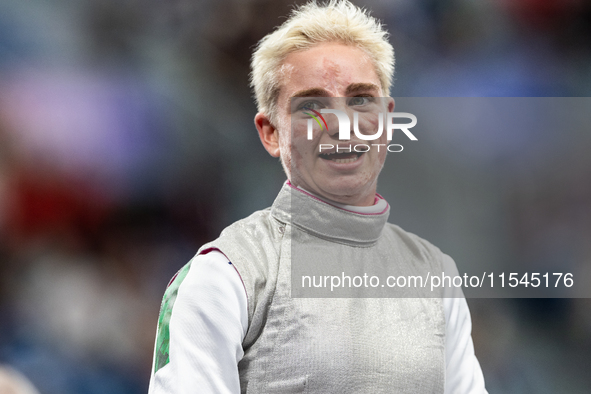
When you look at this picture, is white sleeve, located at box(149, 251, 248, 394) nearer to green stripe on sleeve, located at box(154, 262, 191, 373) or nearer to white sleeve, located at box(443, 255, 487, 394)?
green stripe on sleeve, located at box(154, 262, 191, 373)

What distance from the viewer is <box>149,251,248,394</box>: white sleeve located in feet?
2.59

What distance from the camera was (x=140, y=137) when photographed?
2021 millimetres

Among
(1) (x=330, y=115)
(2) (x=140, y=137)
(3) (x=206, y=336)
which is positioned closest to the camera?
(3) (x=206, y=336)

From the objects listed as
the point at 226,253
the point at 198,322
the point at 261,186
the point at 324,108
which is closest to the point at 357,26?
the point at 324,108

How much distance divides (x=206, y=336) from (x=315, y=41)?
0.51m

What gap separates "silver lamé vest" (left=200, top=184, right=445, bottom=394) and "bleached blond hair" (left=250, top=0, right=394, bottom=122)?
188 mm

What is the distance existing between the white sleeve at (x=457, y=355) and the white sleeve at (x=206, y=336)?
0.38 meters

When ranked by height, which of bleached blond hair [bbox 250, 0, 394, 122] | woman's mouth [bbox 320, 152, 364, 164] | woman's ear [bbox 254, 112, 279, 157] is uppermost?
bleached blond hair [bbox 250, 0, 394, 122]

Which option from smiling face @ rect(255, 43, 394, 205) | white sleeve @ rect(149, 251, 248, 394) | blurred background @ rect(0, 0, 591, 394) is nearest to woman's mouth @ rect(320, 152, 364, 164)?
smiling face @ rect(255, 43, 394, 205)

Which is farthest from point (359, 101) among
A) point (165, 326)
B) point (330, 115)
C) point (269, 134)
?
point (165, 326)

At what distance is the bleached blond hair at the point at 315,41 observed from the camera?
0.95m

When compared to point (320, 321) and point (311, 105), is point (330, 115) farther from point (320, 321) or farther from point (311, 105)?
point (320, 321)

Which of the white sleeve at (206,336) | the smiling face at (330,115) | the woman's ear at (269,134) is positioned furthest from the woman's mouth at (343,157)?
the white sleeve at (206,336)

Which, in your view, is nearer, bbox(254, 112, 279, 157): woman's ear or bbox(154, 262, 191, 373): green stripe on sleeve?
bbox(154, 262, 191, 373): green stripe on sleeve
